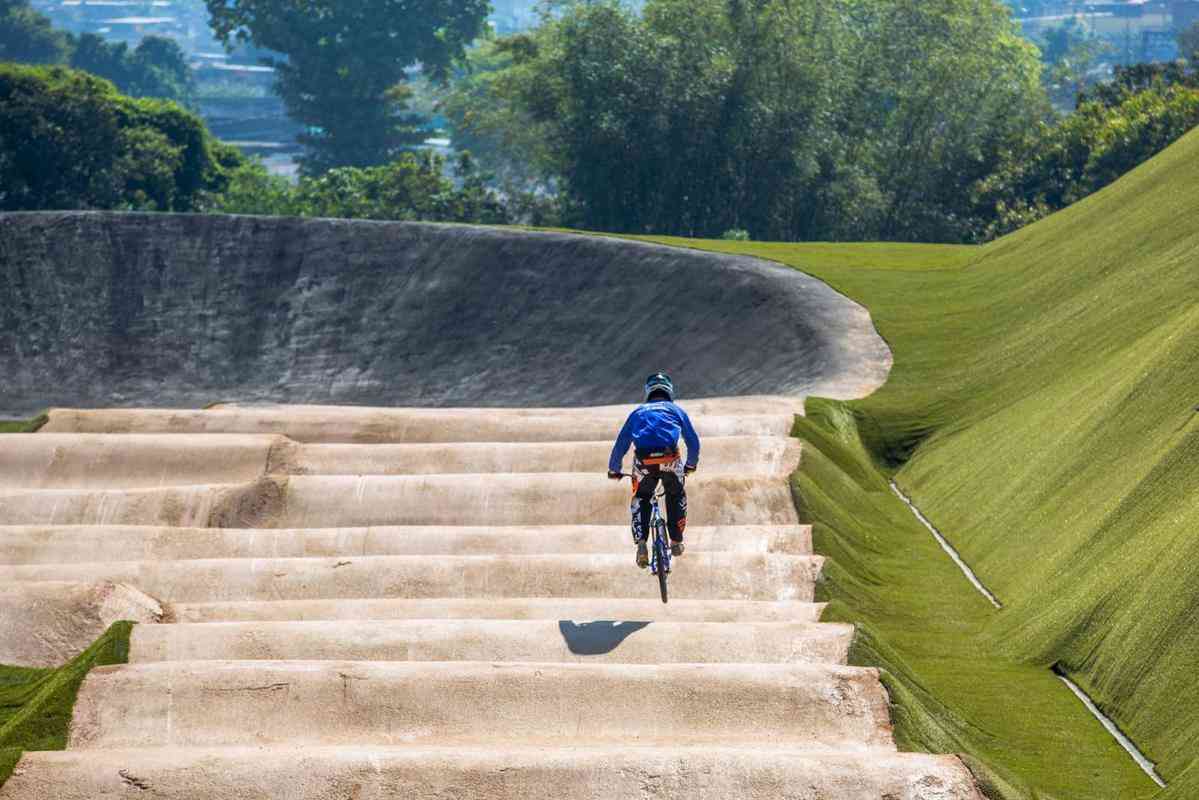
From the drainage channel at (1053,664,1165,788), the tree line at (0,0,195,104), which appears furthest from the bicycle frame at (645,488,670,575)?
the tree line at (0,0,195,104)

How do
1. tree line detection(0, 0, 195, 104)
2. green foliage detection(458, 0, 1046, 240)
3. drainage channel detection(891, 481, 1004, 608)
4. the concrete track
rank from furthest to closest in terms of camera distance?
tree line detection(0, 0, 195, 104)
green foliage detection(458, 0, 1046, 240)
drainage channel detection(891, 481, 1004, 608)
the concrete track

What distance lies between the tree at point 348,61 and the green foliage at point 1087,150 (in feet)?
252

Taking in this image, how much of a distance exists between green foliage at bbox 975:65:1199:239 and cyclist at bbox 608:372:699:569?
5871 cm

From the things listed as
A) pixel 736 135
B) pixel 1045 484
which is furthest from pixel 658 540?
pixel 736 135

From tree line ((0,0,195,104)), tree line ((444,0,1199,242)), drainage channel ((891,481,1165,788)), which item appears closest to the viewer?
drainage channel ((891,481,1165,788))

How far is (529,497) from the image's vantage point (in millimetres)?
26938

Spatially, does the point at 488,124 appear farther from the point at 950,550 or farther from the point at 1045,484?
the point at 1045,484

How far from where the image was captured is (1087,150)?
7894 cm

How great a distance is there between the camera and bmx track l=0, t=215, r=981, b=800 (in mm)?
15398

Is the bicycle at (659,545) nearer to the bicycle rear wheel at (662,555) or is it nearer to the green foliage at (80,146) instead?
the bicycle rear wheel at (662,555)

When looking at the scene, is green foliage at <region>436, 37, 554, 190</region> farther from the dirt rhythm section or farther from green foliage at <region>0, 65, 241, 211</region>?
the dirt rhythm section

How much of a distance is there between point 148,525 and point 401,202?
6831 centimetres

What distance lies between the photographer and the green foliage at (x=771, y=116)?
8444 cm

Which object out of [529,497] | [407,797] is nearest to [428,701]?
[407,797]
